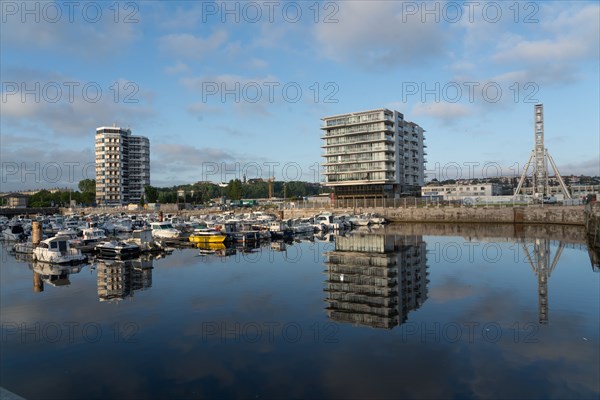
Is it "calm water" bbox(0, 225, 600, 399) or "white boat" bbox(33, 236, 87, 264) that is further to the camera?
"white boat" bbox(33, 236, 87, 264)

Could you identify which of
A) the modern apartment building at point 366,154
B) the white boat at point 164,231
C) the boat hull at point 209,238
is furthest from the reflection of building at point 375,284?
the modern apartment building at point 366,154

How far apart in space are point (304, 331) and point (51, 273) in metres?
25.4

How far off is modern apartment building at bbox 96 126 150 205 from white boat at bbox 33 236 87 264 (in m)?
153

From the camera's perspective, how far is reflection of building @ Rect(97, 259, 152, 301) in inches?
1019

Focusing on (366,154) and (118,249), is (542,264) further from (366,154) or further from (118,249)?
(366,154)

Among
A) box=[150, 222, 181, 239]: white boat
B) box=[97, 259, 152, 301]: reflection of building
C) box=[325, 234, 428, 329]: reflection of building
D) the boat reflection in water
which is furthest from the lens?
box=[150, 222, 181, 239]: white boat

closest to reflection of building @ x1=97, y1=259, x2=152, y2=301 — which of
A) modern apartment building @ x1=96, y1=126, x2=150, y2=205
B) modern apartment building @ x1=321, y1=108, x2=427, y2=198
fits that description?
modern apartment building @ x1=321, y1=108, x2=427, y2=198

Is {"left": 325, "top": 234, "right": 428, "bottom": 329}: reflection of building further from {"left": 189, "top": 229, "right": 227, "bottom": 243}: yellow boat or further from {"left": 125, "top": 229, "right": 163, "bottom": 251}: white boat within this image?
{"left": 125, "top": 229, "right": 163, "bottom": 251}: white boat

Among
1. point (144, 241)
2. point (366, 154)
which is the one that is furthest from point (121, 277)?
point (366, 154)

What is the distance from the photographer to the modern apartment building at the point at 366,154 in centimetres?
11494

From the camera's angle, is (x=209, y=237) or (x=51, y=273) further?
(x=209, y=237)

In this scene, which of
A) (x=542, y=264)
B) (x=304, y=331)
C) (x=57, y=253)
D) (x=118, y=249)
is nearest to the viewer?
(x=304, y=331)

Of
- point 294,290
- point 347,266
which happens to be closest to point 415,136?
point 347,266

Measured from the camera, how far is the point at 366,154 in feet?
384
